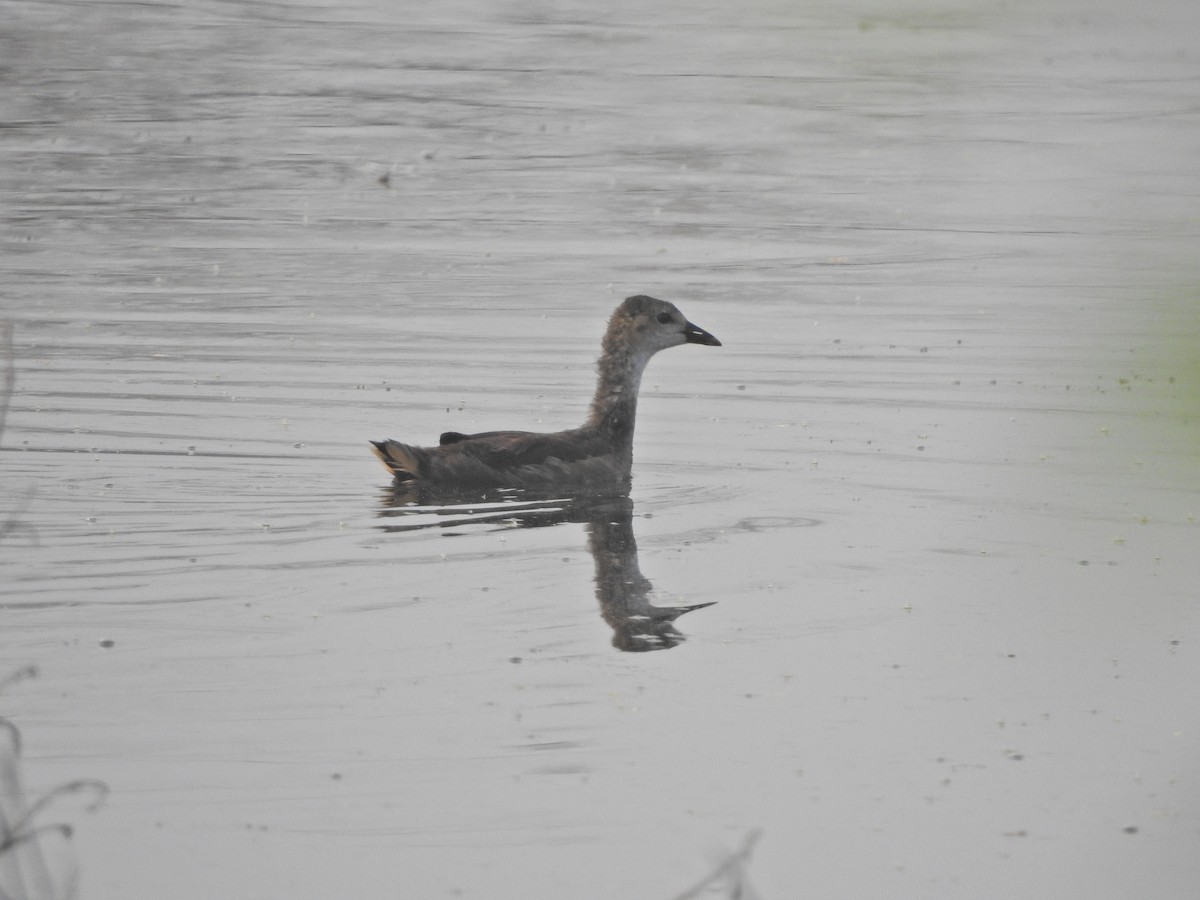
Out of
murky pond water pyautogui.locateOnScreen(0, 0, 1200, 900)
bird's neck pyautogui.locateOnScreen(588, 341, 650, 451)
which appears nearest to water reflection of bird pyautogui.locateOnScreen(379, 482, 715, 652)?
murky pond water pyautogui.locateOnScreen(0, 0, 1200, 900)

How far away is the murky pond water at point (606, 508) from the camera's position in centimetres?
603

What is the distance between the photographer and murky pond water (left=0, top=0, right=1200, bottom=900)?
603 centimetres

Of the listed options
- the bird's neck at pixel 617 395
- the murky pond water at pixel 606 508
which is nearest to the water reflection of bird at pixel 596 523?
the murky pond water at pixel 606 508

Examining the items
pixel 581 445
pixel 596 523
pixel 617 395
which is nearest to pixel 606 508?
pixel 596 523

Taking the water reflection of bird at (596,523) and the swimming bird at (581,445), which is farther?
the swimming bird at (581,445)

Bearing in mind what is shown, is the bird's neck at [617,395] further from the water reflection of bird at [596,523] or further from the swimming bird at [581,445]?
the water reflection of bird at [596,523]

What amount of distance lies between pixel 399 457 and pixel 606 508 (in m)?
1.21

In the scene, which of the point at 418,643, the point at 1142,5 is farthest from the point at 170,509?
the point at 1142,5

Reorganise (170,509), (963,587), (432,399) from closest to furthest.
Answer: (963,587) < (170,509) < (432,399)

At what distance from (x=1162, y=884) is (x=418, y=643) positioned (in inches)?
128

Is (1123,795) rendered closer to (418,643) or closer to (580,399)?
(418,643)

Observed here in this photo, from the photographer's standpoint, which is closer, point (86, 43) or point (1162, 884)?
→ point (1162, 884)

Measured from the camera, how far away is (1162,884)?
5.99m

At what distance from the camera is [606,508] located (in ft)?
37.0
